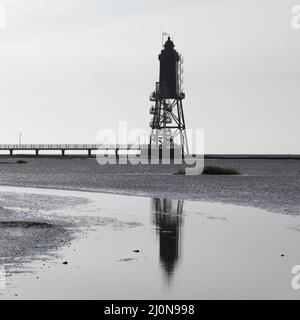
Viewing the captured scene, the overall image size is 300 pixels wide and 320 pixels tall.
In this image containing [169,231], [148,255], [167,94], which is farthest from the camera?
[167,94]

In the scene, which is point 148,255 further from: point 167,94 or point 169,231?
point 167,94

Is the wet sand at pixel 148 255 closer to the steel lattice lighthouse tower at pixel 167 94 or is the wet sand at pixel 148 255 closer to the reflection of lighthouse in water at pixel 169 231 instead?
the reflection of lighthouse in water at pixel 169 231

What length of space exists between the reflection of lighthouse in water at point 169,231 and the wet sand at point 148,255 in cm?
4

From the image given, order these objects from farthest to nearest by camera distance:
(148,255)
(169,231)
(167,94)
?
(167,94) → (169,231) → (148,255)

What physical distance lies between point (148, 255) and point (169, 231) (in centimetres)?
704

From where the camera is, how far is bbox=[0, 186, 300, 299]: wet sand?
15.1 metres

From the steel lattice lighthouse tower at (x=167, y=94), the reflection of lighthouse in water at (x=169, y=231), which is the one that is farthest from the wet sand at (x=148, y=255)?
the steel lattice lighthouse tower at (x=167, y=94)

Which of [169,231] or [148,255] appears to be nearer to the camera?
[148,255]

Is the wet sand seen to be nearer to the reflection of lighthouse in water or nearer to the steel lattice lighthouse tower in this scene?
the reflection of lighthouse in water

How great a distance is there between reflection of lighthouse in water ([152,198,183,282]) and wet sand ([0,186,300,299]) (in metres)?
0.04

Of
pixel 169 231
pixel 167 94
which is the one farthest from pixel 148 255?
pixel 167 94

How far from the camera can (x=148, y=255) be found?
19.9m

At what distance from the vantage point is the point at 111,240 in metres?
23.5

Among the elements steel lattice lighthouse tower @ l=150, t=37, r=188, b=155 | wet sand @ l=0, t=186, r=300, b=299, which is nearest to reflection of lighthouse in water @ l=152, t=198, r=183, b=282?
wet sand @ l=0, t=186, r=300, b=299
